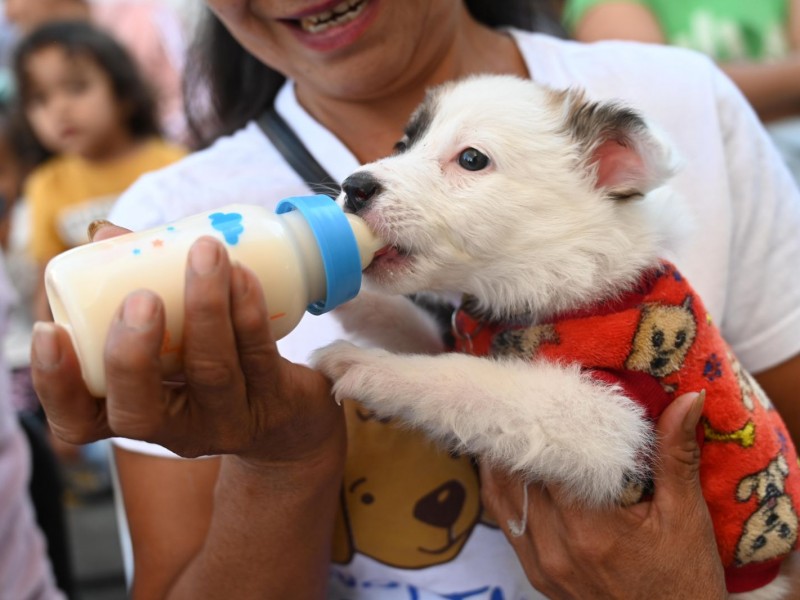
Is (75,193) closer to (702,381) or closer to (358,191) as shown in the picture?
(358,191)

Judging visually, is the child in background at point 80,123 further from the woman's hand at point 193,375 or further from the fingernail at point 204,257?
the fingernail at point 204,257

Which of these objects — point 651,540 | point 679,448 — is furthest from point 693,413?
point 651,540

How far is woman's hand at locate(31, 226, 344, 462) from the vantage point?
778mm

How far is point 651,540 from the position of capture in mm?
1172

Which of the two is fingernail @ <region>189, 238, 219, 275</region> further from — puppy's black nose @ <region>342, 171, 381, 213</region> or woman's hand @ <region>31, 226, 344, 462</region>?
puppy's black nose @ <region>342, 171, 381, 213</region>

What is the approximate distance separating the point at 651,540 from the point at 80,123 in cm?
388

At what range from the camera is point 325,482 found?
120 centimetres

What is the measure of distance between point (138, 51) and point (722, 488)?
4937 millimetres

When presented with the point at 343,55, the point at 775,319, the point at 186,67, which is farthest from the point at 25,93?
the point at 775,319

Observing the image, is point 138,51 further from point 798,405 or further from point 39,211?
point 798,405

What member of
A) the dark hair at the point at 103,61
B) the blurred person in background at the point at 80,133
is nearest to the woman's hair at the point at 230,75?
the blurred person in background at the point at 80,133

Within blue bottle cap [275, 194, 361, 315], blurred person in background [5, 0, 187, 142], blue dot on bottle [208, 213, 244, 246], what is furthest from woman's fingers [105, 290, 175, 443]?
blurred person in background [5, 0, 187, 142]

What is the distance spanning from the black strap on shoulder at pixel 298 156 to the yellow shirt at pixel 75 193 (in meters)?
2.55

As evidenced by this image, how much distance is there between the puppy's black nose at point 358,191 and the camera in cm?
110
